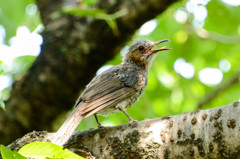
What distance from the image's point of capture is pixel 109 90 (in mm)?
4664

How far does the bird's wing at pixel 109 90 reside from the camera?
4168mm

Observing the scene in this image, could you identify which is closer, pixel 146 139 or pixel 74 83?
pixel 146 139

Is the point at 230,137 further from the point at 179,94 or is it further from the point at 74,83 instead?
the point at 179,94

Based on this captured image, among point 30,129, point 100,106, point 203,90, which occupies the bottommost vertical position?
point 100,106

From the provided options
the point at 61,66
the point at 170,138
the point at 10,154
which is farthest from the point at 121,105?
the point at 10,154

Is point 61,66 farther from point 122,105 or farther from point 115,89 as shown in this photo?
point 122,105

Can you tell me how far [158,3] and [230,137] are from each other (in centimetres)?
314

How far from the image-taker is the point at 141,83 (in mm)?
5277

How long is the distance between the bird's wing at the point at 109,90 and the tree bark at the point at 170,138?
717mm

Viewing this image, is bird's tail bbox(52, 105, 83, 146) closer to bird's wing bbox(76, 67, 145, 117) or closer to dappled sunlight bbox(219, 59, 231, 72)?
bird's wing bbox(76, 67, 145, 117)

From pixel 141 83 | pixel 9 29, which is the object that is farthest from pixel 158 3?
pixel 9 29

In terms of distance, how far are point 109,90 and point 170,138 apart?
6.38 feet

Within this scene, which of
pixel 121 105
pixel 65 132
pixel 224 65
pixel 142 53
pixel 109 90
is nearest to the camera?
pixel 65 132

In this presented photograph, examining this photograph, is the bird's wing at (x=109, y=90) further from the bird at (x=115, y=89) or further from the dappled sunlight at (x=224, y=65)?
the dappled sunlight at (x=224, y=65)
